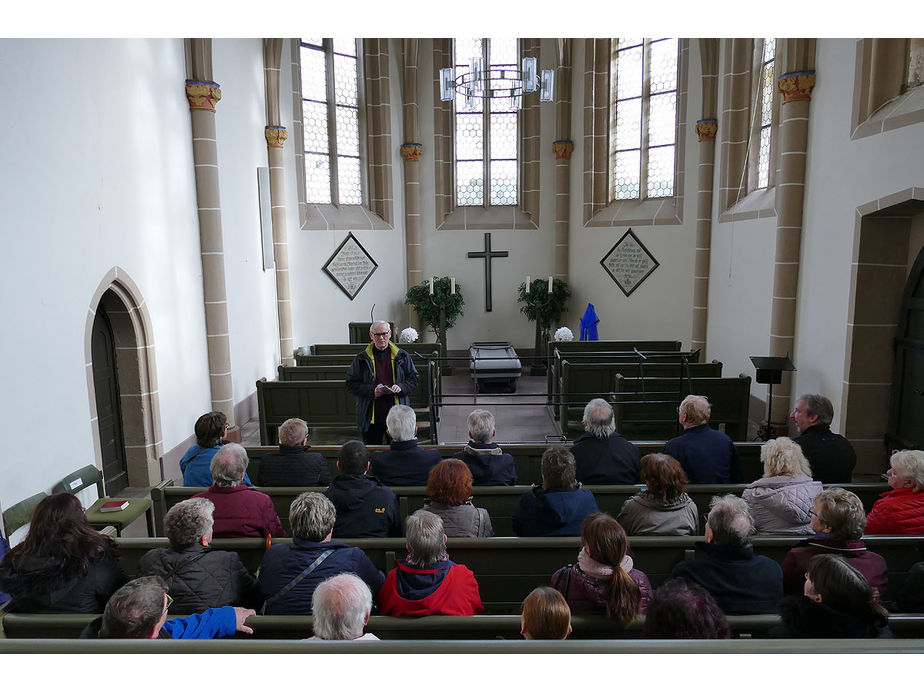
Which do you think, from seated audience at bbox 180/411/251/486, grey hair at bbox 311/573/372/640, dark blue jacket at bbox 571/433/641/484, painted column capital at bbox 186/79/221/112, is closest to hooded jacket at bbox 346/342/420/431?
seated audience at bbox 180/411/251/486

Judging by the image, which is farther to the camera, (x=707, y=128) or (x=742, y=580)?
(x=707, y=128)

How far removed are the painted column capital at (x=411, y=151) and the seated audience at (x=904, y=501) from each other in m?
12.5

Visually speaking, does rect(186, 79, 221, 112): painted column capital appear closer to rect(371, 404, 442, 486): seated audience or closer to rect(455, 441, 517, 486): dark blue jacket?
rect(371, 404, 442, 486): seated audience

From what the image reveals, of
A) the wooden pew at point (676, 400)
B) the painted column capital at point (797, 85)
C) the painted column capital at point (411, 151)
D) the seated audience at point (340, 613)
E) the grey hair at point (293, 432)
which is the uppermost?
the painted column capital at point (411, 151)

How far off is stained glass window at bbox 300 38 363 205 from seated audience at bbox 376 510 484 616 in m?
11.4

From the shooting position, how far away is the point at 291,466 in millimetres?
4750

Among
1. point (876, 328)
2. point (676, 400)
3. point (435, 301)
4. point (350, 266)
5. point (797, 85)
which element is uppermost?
point (797, 85)

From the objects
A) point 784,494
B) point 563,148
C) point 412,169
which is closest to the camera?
point 784,494

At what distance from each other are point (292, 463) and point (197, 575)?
69.0 inches

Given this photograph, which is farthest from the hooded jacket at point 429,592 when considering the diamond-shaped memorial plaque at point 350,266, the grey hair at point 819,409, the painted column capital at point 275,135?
the diamond-shaped memorial plaque at point 350,266

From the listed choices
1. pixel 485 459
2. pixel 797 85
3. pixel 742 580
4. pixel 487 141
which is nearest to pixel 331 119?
pixel 487 141

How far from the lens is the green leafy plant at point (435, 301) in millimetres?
14422

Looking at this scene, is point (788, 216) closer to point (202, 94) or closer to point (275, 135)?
point (202, 94)

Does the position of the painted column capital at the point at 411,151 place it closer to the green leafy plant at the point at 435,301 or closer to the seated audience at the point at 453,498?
the green leafy plant at the point at 435,301
